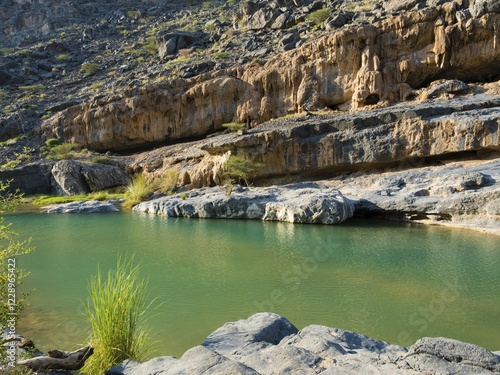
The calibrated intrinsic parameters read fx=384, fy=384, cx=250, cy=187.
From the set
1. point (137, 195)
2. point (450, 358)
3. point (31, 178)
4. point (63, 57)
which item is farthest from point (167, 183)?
point (63, 57)

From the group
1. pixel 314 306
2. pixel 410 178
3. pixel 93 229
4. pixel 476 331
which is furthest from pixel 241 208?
pixel 476 331

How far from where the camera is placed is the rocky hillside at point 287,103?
23.2 metres

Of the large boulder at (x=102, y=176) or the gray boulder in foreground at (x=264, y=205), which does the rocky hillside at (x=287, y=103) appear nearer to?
Answer: the large boulder at (x=102, y=176)

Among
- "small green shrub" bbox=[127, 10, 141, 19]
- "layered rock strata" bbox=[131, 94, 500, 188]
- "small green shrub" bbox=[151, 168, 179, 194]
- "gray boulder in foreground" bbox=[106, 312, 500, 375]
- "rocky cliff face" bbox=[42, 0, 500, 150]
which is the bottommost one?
"gray boulder in foreground" bbox=[106, 312, 500, 375]

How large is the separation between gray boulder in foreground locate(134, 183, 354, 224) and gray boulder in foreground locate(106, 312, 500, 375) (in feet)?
48.1

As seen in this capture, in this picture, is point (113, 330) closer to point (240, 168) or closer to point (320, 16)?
point (240, 168)

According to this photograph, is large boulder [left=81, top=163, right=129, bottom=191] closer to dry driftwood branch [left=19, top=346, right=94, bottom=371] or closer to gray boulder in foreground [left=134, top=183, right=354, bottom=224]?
gray boulder in foreground [left=134, top=183, right=354, bottom=224]

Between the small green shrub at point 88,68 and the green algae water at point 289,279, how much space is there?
39.6 meters

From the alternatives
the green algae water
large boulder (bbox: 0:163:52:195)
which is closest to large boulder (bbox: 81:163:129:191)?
large boulder (bbox: 0:163:52:195)

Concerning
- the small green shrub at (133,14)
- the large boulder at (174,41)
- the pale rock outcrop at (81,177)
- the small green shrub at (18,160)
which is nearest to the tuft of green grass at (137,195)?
the pale rock outcrop at (81,177)

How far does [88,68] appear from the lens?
170 feet

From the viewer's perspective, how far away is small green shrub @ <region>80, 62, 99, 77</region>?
170ft

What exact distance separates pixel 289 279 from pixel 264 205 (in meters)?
11.6

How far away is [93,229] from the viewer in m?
19.7
